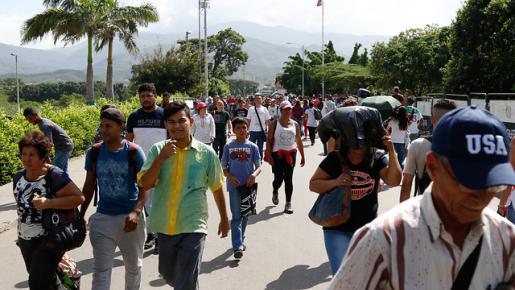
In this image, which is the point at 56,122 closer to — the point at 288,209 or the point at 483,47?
the point at 288,209

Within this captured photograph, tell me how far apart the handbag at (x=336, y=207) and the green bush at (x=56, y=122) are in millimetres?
8278

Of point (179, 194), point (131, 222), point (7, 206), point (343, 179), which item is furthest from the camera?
point (7, 206)

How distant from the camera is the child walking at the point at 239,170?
6.63 metres

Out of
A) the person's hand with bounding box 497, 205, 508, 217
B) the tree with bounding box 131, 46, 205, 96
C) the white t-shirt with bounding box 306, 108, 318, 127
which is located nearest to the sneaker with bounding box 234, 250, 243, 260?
the person's hand with bounding box 497, 205, 508, 217

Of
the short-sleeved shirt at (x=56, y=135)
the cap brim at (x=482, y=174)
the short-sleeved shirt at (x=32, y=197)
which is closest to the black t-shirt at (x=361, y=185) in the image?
the short-sleeved shirt at (x=32, y=197)

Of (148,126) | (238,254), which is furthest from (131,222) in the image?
(148,126)

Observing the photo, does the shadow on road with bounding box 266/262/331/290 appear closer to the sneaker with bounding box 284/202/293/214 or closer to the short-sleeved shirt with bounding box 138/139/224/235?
the short-sleeved shirt with bounding box 138/139/224/235

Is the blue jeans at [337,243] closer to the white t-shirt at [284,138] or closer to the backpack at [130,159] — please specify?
the backpack at [130,159]

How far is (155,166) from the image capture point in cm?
418

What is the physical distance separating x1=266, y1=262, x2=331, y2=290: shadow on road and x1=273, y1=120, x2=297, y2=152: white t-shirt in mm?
3067

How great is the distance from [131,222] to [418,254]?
3.20 meters

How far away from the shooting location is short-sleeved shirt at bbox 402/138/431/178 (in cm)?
486

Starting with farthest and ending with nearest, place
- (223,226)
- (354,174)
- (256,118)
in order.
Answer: (256,118)
(223,226)
(354,174)

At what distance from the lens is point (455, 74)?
2542cm
